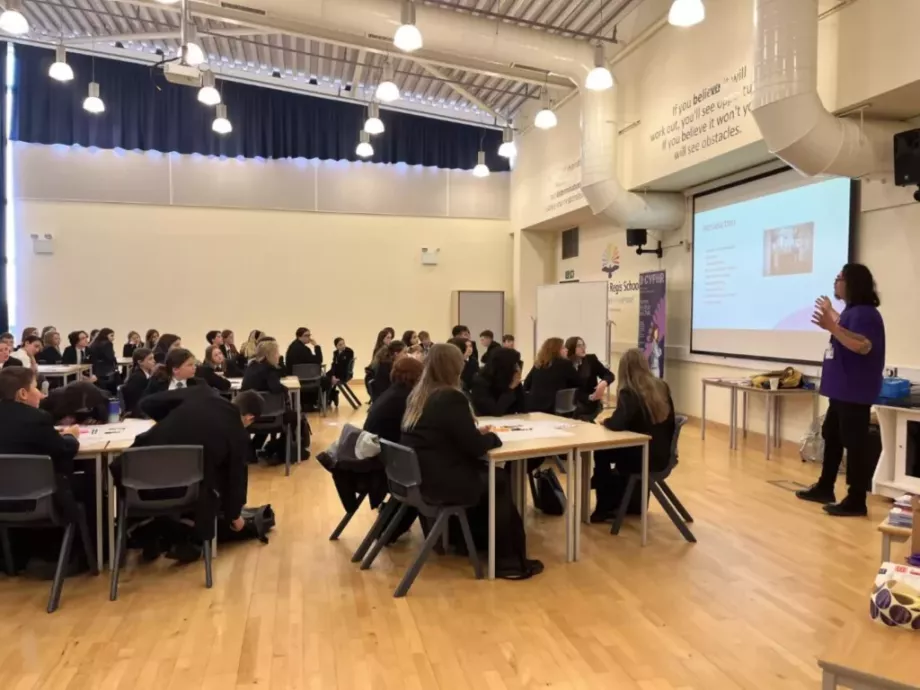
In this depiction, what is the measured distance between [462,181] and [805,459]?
8.59 metres

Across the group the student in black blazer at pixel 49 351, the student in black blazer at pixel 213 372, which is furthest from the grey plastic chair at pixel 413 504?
the student in black blazer at pixel 49 351

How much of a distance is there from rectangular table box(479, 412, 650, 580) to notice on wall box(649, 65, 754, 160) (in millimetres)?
3498

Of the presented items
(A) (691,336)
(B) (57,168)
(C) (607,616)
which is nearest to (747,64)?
(A) (691,336)

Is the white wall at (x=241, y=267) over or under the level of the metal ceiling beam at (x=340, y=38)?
under

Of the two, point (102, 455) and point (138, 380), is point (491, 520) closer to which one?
point (102, 455)

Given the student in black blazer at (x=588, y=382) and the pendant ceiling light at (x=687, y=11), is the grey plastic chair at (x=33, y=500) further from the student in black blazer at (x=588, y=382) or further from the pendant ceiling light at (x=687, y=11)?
the pendant ceiling light at (x=687, y=11)

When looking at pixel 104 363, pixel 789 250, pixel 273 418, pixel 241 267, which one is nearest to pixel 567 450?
pixel 273 418

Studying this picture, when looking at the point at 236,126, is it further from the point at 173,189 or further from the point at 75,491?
the point at 75,491

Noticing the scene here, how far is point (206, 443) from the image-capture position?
3.35 meters

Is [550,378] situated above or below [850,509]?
above

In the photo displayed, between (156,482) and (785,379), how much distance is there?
551 centimetres

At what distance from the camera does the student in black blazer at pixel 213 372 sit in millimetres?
5527

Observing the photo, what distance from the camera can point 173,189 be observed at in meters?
11.5

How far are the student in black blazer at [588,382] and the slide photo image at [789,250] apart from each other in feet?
7.12
